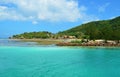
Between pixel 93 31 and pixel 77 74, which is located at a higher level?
pixel 93 31

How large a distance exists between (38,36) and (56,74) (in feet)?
499

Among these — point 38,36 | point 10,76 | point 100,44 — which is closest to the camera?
point 10,76

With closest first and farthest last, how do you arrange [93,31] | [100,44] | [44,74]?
[44,74] → [100,44] → [93,31]

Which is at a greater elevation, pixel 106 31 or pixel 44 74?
pixel 106 31

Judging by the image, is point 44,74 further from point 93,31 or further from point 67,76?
point 93,31

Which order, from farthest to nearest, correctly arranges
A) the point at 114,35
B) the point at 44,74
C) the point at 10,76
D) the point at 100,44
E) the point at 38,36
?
the point at 38,36, the point at 114,35, the point at 100,44, the point at 44,74, the point at 10,76

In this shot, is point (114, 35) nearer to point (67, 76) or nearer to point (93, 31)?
point (93, 31)

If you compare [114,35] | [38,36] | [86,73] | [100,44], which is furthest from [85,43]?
[38,36]

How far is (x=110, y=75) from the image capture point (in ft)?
81.0

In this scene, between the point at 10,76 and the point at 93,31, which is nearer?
the point at 10,76

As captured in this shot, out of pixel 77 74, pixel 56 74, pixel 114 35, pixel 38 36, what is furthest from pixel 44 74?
pixel 38 36

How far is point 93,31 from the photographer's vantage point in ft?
290

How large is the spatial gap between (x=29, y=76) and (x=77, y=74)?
4963mm

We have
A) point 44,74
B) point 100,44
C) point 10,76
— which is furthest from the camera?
point 100,44
